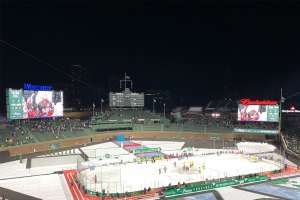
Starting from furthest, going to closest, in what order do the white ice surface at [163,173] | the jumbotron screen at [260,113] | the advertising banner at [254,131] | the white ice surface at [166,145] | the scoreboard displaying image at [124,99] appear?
the scoreboard displaying image at [124,99]
the jumbotron screen at [260,113]
the advertising banner at [254,131]
the white ice surface at [166,145]
the white ice surface at [163,173]

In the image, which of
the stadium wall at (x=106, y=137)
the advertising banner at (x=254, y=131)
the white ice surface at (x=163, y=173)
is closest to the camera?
the white ice surface at (x=163, y=173)

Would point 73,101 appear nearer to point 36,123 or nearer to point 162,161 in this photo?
point 36,123

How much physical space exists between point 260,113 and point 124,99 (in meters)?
47.9

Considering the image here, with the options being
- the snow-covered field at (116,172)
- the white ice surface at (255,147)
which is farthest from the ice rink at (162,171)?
the white ice surface at (255,147)

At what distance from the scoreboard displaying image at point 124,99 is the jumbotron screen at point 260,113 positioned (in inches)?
1563

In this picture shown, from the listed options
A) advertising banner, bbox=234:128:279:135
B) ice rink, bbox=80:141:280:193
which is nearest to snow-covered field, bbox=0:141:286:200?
ice rink, bbox=80:141:280:193

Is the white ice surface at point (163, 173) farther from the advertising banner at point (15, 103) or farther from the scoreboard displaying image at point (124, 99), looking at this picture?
the scoreboard displaying image at point (124, 99)

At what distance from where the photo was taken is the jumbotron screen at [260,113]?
2768 inches

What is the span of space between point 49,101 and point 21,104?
9129 mm

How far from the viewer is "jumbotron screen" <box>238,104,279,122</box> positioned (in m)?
70.3

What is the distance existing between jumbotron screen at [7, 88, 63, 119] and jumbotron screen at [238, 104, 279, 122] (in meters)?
49.9

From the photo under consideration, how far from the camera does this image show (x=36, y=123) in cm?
7475

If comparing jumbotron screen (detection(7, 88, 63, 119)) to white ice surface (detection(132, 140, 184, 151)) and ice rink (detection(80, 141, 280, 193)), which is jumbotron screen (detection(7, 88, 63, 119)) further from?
white ice surface (detection(132, 140, 184, 151))

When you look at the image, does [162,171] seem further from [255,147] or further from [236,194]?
[255,147]
